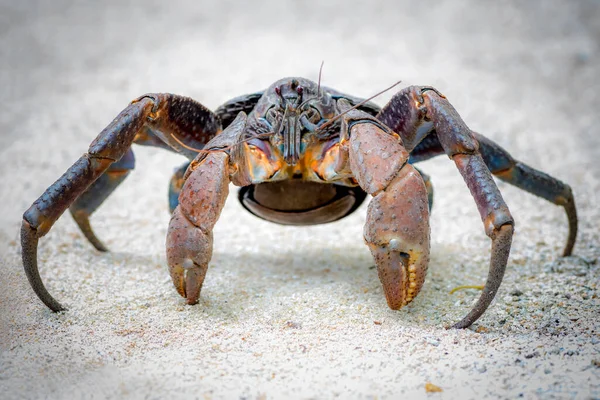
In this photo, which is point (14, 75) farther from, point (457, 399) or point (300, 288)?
point (457, 399)

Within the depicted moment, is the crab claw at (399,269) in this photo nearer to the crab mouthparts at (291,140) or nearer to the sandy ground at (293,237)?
the sandy ground at (293,237)

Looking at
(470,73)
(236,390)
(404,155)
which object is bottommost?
(236,390)

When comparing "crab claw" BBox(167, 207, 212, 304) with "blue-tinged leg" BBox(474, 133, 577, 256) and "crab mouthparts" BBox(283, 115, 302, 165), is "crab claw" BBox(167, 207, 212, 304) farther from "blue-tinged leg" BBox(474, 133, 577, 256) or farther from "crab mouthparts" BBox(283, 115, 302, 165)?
"blue-tinged leg" BBox(474, 133, 577, 256)

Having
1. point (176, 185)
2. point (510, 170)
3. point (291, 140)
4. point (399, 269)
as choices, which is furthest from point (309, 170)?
point (510, 170)

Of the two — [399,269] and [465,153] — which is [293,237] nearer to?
[399,269]

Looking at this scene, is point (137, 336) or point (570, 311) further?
point (570, 311)

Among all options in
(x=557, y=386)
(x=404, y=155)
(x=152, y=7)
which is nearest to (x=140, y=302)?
(x=404, y=155)

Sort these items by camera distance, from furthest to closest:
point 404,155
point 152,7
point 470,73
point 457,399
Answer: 1. point 152,7
2. point 470,73
3. point 404,155
4. point 457,399

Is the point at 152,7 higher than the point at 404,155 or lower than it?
higher
